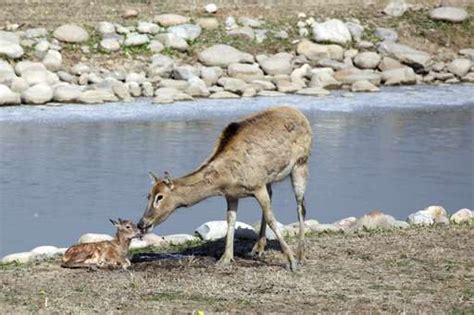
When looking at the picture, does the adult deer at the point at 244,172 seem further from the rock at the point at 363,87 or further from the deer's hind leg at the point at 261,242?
the rock at the point at 363,87

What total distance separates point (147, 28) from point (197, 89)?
463 centimetres

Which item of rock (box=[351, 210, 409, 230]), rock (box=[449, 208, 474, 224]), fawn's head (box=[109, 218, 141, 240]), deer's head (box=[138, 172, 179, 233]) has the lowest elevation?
rock (box=[449, 208, 474, 224])

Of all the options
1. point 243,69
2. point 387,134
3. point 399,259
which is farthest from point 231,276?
point 243,69

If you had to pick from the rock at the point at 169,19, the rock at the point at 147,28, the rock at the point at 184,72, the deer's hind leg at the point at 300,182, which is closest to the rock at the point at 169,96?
the rock at the point at 184,72

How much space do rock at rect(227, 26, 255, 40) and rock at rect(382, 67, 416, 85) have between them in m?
3.81

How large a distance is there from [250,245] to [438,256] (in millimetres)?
1951

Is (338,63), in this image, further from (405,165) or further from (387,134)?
(405,165)

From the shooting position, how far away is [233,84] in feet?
93.9

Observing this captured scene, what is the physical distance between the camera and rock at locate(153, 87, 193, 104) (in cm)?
2661

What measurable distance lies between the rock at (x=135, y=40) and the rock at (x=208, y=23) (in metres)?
2.10

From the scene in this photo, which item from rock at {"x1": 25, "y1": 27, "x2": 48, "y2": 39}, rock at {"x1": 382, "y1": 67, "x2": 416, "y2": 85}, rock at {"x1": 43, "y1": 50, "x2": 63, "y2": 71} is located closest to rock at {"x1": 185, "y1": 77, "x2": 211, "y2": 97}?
rock at {"x1": 43, "y1": 50, "x2": 63, "y2": 71}

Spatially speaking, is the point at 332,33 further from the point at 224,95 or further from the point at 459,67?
the point at 224,95

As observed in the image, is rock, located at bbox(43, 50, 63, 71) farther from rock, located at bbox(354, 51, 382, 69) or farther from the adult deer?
the adult deer

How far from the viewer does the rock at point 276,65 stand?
30484 millimetres
